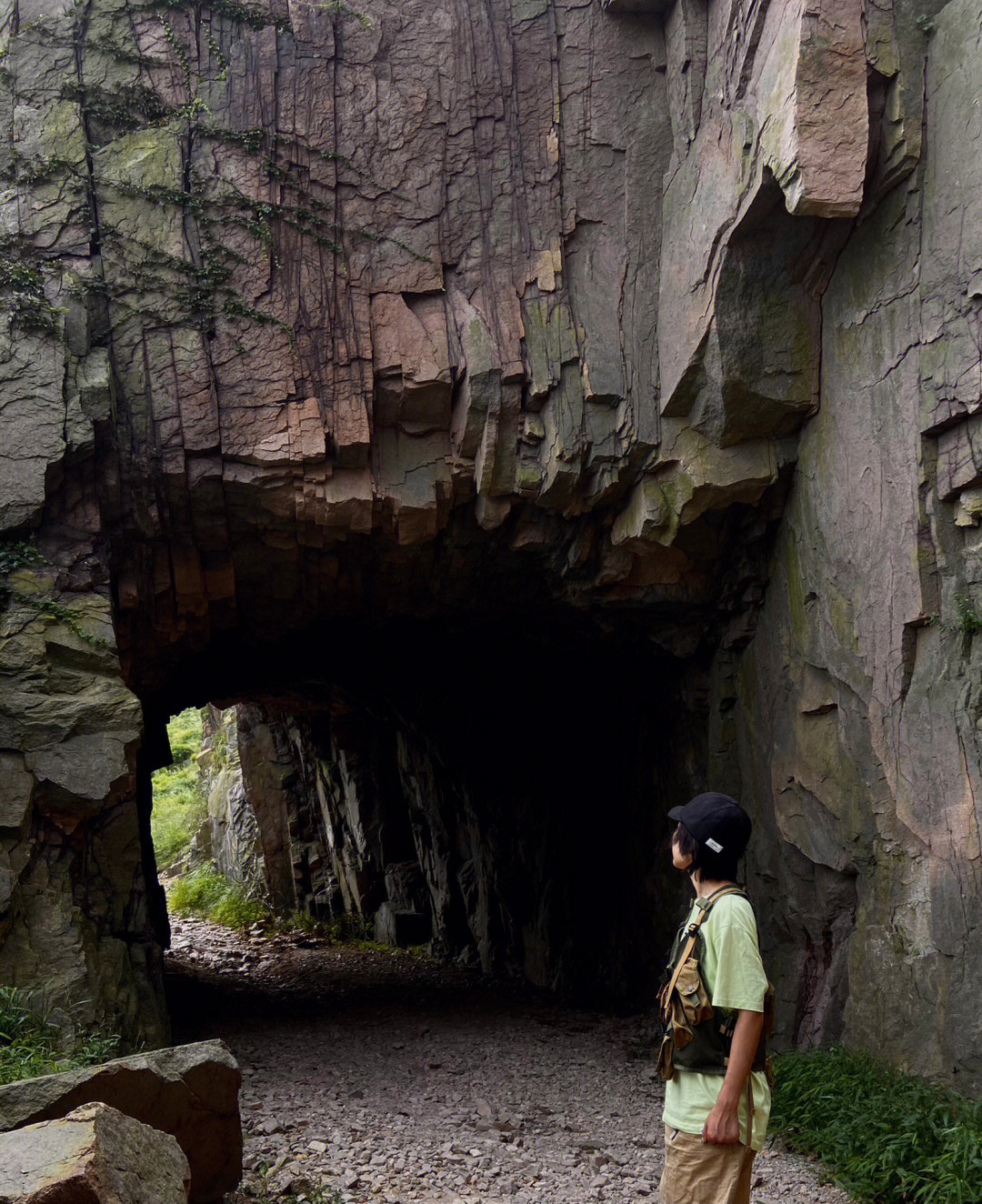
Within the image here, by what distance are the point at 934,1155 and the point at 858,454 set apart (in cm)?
427

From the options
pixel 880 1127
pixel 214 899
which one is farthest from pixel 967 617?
pixel 214 899

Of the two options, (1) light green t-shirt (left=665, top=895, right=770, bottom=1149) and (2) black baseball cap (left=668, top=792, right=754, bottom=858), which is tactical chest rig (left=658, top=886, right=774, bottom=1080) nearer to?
(1) light green t-shirt (left=665, top=895, right=770, bottom=1149)

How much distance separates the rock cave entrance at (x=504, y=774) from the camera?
1137cm

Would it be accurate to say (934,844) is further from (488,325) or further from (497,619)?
(497,619)

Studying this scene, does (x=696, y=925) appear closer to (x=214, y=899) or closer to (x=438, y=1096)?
(x=438, y=1096)

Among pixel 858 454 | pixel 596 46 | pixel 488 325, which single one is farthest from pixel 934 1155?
pixel 596 46

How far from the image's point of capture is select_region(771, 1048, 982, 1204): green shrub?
5.18 metres

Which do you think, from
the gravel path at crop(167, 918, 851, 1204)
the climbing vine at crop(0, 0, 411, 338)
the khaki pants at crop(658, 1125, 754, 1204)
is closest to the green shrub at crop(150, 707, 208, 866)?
the gravel path at crop(167, 918, 851, 1204)

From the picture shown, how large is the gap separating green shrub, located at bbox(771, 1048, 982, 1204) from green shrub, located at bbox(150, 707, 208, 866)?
2031cm

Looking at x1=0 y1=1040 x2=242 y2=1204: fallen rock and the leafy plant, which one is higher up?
the leafy plant

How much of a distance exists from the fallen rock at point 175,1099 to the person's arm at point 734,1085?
7.49ft

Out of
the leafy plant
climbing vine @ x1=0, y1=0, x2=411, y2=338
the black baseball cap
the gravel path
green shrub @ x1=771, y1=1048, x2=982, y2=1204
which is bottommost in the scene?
the gravel path

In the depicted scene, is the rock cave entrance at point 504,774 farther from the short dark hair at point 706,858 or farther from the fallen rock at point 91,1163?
the fallen rock at point 91,1163

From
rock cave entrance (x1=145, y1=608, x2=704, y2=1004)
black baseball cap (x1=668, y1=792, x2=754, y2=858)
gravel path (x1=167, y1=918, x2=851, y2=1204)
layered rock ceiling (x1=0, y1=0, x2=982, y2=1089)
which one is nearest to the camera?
black baseball cap (x1=668, y1=792, x2=754, y2=858)
